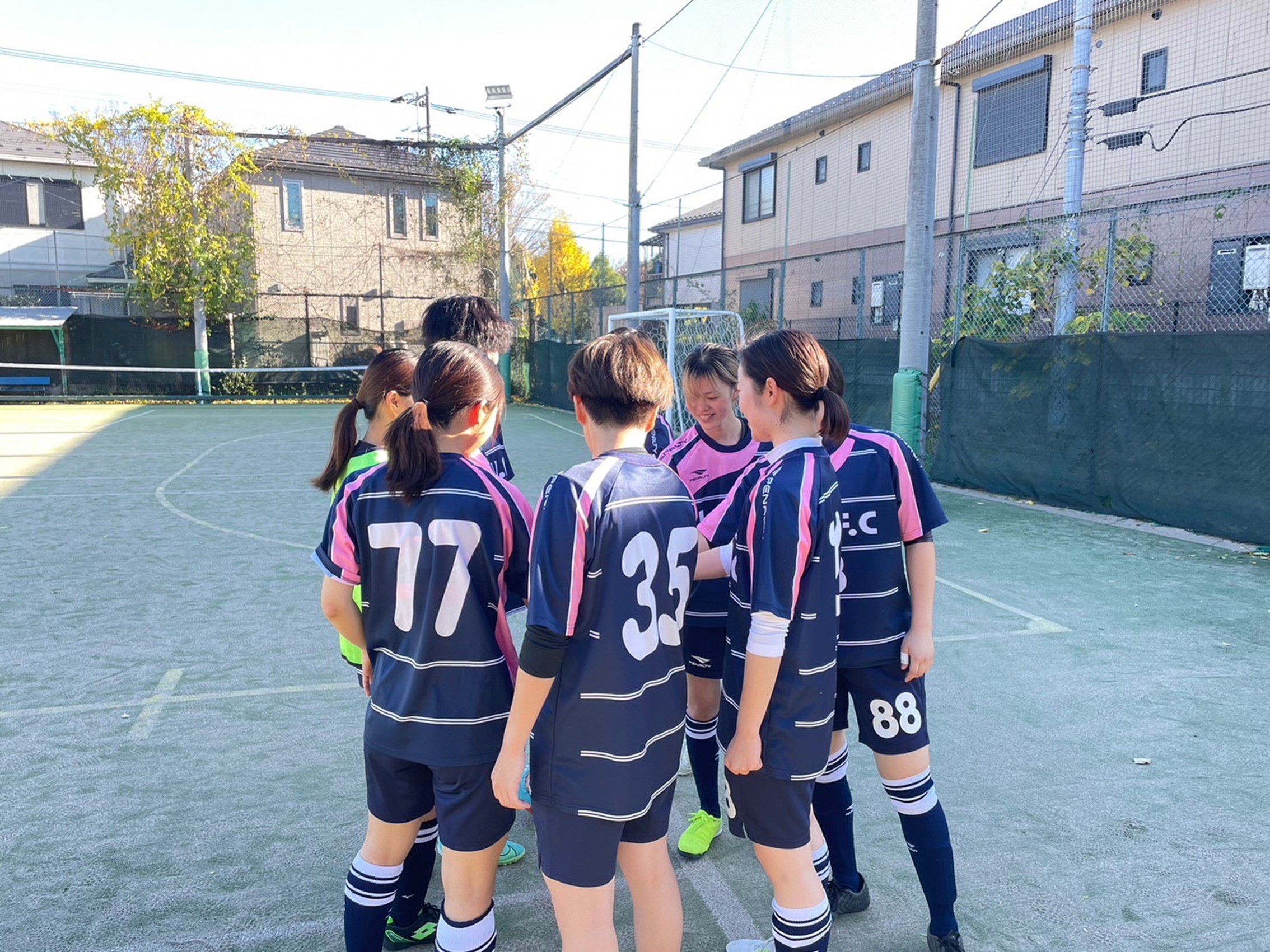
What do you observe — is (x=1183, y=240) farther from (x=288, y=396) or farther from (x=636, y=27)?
(x=288, y=396)

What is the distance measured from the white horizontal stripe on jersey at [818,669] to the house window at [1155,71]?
48.7 ft

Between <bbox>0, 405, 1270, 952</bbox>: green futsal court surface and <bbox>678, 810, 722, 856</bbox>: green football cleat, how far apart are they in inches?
1.8

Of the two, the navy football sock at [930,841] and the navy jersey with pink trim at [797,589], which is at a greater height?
the navy jersey with pink trim at [797,589]

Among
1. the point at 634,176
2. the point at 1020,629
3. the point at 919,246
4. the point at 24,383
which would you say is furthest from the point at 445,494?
the point at 24,383

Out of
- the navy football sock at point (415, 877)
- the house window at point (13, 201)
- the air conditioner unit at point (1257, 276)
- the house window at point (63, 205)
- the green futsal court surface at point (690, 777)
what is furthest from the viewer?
the house window at point (63, 205)

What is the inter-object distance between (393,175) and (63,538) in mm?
24257

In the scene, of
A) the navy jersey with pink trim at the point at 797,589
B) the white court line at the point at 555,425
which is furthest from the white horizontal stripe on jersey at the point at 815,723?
the white court line at the point at 555,425

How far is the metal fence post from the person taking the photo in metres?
8.87

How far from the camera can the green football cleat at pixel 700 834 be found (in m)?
3.00

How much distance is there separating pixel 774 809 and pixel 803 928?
287 mm

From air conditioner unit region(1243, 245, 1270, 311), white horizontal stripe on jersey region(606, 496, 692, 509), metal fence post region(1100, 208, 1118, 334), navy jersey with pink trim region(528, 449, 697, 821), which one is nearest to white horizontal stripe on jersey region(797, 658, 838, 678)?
navy jersey with pink trim region(528, 449, 697, 821)

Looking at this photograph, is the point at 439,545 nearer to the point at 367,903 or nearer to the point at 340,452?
the point at 340,452

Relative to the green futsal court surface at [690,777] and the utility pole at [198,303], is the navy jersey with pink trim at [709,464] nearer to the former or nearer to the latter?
the green futsal court surface at [690,777]

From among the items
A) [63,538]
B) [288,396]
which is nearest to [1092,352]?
[63,538]
